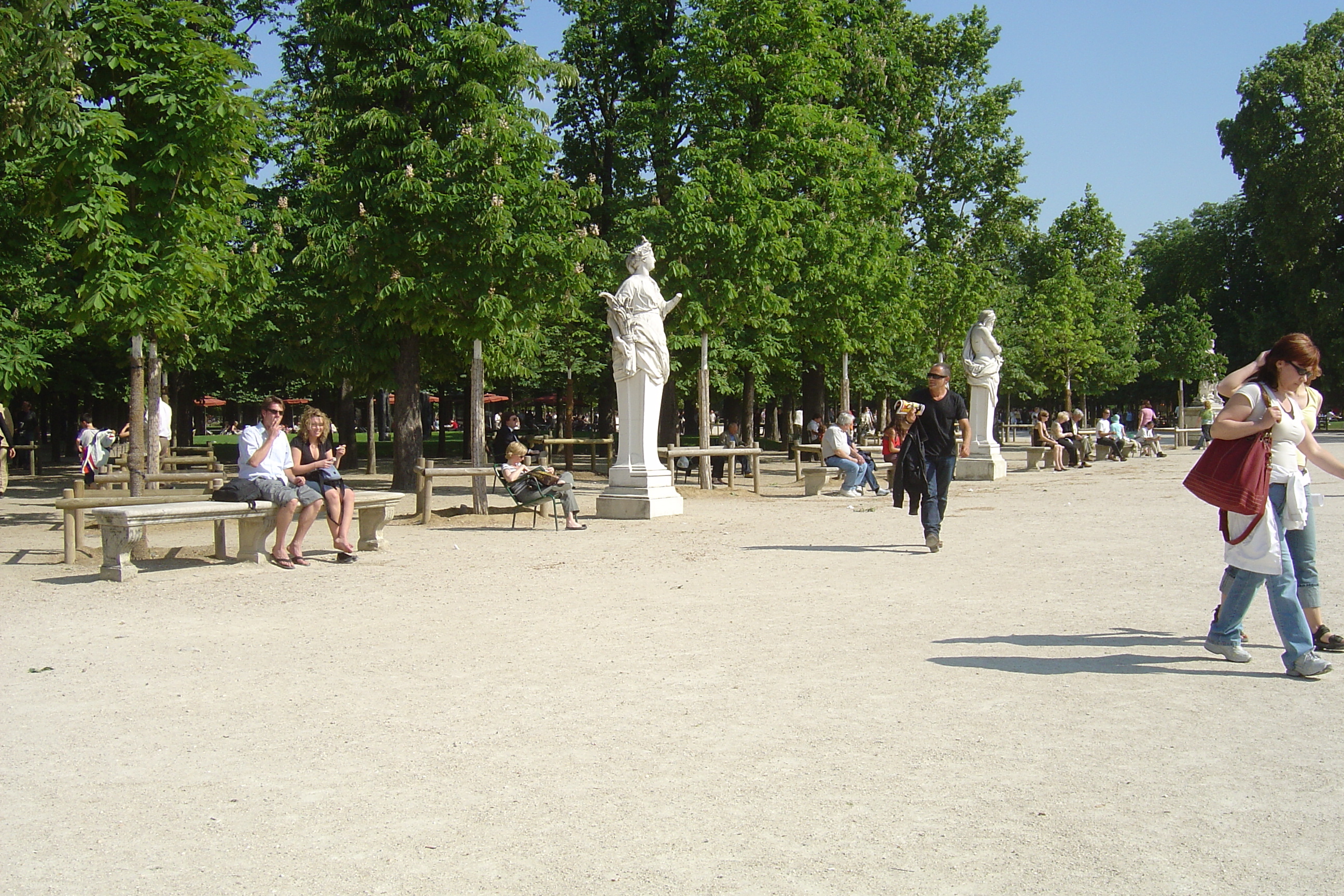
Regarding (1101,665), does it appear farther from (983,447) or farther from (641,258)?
(983,447)

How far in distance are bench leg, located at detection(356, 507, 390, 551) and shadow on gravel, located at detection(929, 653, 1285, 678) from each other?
6837 millimetres

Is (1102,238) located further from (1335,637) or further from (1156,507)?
(1335,637)

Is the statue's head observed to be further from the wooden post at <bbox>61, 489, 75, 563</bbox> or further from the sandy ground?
the wooden post at <bbox>61, 489, 75, 563</bbox>

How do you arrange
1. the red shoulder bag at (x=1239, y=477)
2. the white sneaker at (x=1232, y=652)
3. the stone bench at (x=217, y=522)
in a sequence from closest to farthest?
the red shoulder bag at (x=1239, y=477) → the white sneaker at (x=1232, y=652) → the stone bench at (x=217, y=522)

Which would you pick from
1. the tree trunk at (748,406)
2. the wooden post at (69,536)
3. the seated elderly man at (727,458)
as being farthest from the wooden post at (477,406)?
the tree trunk at (748,406)

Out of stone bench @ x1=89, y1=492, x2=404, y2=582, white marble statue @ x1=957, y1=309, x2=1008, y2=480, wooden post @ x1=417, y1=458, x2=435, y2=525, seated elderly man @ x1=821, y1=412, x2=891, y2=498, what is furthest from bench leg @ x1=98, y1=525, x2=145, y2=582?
white marble statue @ x1=957, y1=309, x2=1008, y2=480

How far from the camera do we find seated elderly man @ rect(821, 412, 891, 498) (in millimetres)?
18844

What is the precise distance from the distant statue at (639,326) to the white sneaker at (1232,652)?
9.93 meters

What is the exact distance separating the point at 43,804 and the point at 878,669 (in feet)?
12.8

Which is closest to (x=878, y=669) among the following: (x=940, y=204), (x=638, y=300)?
(x=638, y=300)

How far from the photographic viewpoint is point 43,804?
4242 mm

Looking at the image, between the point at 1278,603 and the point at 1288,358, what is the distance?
1263 millimetres

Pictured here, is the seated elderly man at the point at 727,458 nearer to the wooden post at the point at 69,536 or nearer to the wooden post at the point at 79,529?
the wooden post at the point at 79,529

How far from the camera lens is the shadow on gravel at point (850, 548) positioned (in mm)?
11320
